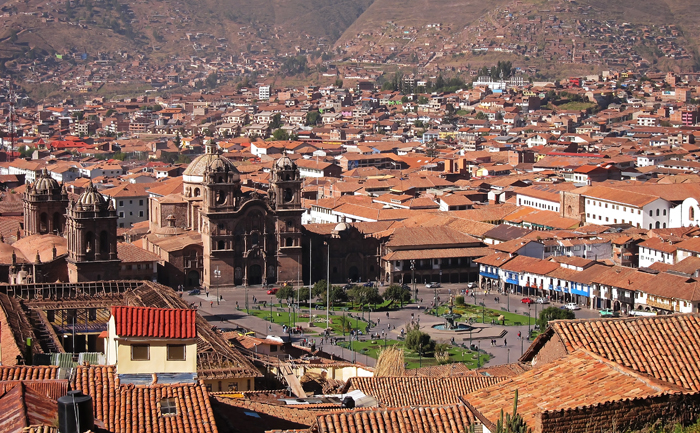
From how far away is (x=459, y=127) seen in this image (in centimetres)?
15588

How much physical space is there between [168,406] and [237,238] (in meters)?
51.7

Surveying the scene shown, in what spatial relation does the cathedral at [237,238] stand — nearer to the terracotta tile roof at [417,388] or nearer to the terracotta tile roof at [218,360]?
the terracotta tile roof at [218,360]

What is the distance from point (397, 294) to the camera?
6225 cm

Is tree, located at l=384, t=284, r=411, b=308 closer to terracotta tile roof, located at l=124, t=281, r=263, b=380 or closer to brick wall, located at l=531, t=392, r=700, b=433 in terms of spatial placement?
terracotta tile roof, located at l=124, t=281, r=263, b=380

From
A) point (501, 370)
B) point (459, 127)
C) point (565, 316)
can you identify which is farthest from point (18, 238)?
point (459, 127)

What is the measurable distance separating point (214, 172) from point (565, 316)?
73.5 ft

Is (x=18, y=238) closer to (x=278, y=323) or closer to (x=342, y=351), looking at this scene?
(x=278, y=323)

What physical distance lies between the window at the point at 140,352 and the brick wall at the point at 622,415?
639 centimetres

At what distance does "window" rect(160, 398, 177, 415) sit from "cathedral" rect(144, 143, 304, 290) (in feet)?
165

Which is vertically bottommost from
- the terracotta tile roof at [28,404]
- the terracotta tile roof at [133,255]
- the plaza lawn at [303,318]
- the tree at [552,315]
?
the plaza lawn at [303,318]

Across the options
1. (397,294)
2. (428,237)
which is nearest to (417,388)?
(397,294)

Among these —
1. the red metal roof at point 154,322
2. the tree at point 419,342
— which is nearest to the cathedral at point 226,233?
the tree at point 419,342

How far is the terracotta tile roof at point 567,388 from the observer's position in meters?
14.5

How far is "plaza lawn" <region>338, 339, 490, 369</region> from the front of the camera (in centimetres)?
4749
